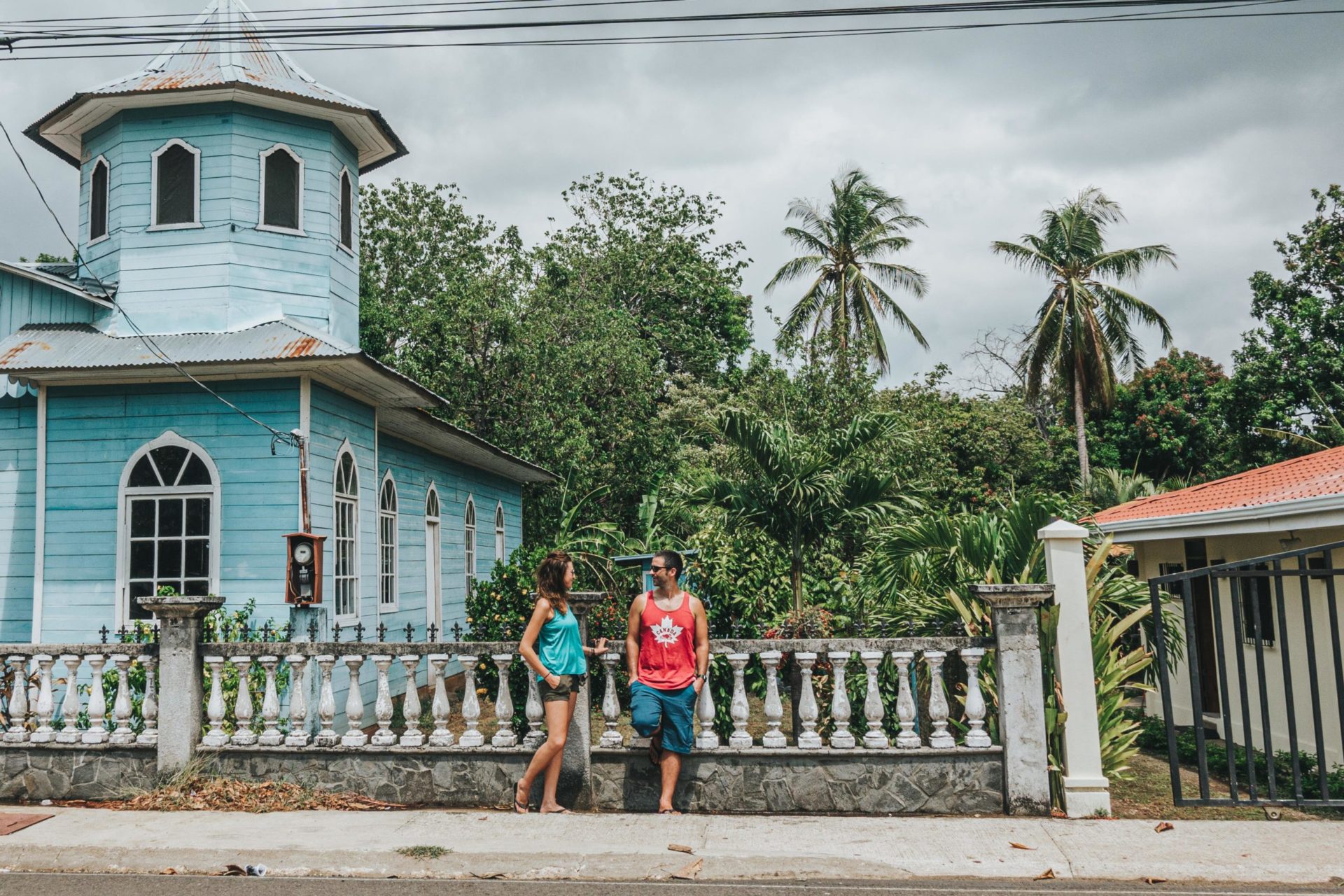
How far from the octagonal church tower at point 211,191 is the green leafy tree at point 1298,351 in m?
21.6

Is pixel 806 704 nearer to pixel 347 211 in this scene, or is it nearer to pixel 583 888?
pixel 583 888

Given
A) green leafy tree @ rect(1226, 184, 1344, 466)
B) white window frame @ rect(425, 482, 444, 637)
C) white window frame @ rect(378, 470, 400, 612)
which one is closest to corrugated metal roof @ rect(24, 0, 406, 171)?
white window frame @ rect(378, 470, 400, 612)

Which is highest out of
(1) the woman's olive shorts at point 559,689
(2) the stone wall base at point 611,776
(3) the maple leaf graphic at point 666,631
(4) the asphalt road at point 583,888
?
(3) the maple leaf graphic at point 666,631

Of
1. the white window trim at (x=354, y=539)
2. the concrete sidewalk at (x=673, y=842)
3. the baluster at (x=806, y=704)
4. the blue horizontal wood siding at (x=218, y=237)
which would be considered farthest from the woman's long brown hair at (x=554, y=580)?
the blue horizontal wood siding at (x=218, y=237)

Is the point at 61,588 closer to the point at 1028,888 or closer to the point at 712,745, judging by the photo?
the point at 712,745

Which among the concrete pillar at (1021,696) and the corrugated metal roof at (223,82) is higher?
the corrugated metal roof at (223,82)

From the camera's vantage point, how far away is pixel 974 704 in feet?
23.0

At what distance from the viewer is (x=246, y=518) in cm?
1011

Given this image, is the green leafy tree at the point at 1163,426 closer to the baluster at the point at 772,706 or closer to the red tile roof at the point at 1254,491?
the red tile roof at the point at 1254,491

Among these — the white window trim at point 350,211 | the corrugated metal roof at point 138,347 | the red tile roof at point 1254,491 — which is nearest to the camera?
the red tile roof at point 1254,491

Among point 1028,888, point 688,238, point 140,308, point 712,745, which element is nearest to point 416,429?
point 140,308

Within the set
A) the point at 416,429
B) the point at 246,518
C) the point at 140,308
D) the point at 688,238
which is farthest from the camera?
the point at 688,238

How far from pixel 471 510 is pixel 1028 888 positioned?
14.5m

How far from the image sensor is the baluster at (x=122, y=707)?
7586mm
